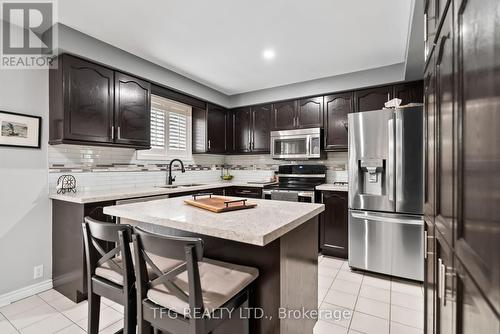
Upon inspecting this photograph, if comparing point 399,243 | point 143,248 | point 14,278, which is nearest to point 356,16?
point 399,243

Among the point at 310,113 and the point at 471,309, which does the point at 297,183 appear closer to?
the point at 310,113

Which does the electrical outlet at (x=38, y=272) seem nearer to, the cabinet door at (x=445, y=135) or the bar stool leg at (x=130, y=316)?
the bar stool leg at (x=130, y=316)

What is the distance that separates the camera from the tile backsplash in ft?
8.79

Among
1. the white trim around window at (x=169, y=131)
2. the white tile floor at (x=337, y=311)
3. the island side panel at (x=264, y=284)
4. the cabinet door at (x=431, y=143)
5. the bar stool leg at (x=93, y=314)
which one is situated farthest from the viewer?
the white trim around window at (x=169, y=131)

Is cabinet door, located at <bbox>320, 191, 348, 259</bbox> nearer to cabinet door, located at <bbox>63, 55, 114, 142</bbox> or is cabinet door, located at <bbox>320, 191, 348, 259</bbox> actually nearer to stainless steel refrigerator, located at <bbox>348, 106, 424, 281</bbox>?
stainless steel refrigerator, located at <bbox>348, 106, 424, 281</bbox>

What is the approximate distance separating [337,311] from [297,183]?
7.15ft

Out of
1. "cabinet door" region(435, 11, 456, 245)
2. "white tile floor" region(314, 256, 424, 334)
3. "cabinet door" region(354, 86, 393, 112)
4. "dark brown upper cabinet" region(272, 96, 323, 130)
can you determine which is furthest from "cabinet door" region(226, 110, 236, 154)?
"cabinet door" region(435, 11, 456, 245)

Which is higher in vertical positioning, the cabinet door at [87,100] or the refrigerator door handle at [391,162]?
the cabinet door at [87,100]

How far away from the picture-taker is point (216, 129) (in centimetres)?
442

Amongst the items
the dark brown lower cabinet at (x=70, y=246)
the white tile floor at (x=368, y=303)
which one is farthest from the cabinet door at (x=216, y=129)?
the white tile floor at (x=368, y=303)

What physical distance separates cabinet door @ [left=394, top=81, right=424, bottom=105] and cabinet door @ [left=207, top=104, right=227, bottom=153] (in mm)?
2753

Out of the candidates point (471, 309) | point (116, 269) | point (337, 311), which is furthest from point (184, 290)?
point (337, 311)

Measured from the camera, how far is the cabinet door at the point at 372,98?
11.0 ft

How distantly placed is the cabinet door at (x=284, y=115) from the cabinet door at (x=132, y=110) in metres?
2.02
